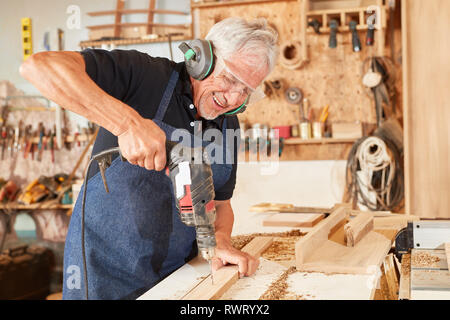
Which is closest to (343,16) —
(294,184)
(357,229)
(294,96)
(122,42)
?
(294,96)

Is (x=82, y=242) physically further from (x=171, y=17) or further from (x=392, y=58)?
(x=392, y=58)

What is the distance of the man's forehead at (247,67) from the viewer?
1353 mm

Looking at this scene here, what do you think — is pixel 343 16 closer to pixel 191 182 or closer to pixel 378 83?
pixel 378 83

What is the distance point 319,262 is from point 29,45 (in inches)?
116

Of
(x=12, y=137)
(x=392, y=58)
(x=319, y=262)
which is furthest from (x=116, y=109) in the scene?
(x=12, y=137)

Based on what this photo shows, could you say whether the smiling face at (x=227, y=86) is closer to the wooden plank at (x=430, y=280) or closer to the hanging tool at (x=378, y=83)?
the wooden plank at (x=430, y=280)

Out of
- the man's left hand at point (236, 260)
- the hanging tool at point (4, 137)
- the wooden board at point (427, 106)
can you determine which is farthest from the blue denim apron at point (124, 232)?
the hanging tool at point (4, 137)

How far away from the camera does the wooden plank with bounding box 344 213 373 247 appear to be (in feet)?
4.87

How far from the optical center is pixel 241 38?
1.33 metres


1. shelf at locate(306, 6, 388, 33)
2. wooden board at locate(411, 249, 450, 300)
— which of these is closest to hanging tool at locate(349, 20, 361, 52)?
shelf at locate(306, 6, 388, 33)

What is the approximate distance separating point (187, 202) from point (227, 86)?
0.46 m

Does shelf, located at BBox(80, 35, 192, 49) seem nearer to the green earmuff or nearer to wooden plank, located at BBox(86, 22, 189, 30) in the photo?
wooden plank, located at BBox(86, 22, 189, 30)

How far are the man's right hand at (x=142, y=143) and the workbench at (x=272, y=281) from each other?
322 mm

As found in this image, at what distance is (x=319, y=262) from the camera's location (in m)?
1.29
